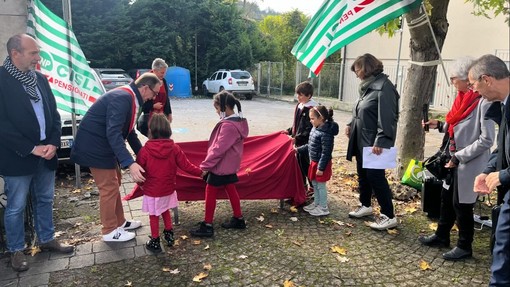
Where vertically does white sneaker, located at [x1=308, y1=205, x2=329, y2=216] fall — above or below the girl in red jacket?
below

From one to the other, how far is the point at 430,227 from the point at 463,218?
35.4 inches

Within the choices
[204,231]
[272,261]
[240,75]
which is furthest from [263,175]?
[240,75]

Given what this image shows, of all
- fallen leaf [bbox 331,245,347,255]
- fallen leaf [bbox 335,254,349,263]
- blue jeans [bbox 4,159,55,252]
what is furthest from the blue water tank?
fallen leaf [bbox 335,254,349,263]

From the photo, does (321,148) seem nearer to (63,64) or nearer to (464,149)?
(464,149)

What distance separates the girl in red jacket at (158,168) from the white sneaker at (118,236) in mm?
321

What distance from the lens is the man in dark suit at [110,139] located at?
3.68 meters

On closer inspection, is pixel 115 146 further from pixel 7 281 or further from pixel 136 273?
pixel 7 281

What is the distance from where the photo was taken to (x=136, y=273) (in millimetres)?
3582

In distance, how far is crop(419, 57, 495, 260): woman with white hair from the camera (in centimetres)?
356

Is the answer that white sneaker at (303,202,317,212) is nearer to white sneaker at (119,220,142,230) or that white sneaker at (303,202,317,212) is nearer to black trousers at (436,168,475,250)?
black trousers at (436,168,475,250)

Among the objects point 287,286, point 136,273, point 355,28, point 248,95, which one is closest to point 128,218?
point 136,273

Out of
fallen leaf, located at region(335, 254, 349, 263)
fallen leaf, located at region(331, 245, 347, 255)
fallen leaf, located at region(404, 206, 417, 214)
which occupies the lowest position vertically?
fallen leaf, located at region(335, 254, 349, 263)

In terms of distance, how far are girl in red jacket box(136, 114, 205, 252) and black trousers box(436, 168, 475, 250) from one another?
257 centimetres

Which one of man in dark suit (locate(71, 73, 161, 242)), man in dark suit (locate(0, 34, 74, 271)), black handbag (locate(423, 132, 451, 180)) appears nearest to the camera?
man in dark suit (locate(0, 34, 74, 271))
